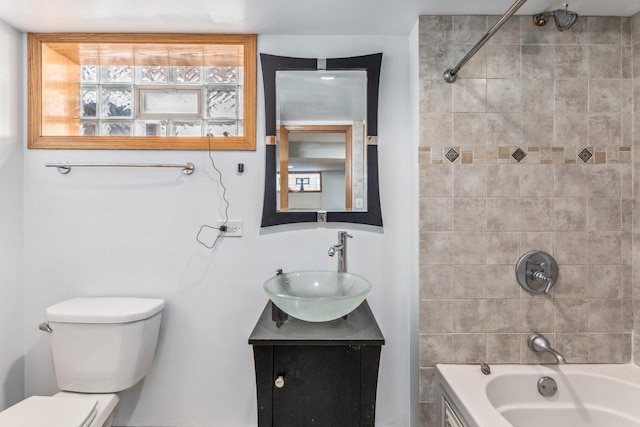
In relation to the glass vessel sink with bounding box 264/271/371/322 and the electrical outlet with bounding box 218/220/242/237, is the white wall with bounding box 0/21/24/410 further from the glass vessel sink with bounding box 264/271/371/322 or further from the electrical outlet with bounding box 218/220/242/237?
the glass vessel sink with bounding box 264/271/371/322

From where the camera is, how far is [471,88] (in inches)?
59.4

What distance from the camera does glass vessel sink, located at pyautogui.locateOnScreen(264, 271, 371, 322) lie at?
123cm

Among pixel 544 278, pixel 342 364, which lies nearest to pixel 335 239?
pixel 342 364

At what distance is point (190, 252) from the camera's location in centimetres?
171

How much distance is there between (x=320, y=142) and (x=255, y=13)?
2.18ft

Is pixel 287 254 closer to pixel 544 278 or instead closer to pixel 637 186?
pixel 544 278

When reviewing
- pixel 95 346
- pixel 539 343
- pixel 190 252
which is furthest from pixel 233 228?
pixel 539 343

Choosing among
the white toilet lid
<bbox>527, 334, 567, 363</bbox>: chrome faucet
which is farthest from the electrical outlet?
<bbox>527, 334, 567, 363</bbox>: chrome faucet

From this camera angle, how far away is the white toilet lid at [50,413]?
1.21 meters

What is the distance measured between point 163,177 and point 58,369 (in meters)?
1.02

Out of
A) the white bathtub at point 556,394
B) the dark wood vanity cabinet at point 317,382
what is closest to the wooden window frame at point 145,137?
the dark wood vanity cabinet at point 317,382

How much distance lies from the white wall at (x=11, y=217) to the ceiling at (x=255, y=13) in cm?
20

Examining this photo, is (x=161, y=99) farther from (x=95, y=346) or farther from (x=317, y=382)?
(x=317, y=382)

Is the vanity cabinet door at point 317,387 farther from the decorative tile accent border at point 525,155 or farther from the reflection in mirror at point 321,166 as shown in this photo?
the decorative tile accent border at point 525,155
